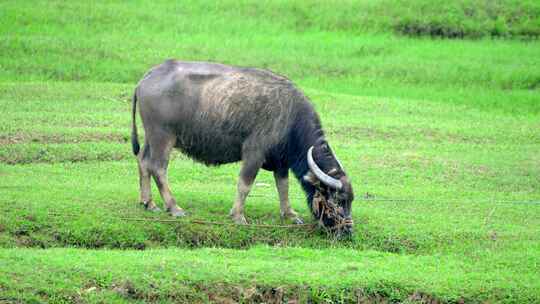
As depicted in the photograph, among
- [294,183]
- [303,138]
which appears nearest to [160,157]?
[303,138]

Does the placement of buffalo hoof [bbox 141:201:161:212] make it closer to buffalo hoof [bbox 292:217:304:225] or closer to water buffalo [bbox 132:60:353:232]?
water buffalo [bbox 132:60:353:232]

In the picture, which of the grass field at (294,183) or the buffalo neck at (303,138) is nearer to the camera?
the grass field at (294,183)

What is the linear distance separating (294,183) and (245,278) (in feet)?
14.9

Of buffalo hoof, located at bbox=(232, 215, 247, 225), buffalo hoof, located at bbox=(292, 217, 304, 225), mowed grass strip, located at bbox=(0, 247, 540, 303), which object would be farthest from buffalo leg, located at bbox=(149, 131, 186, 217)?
buffalo hoof, located at bbox=(292, 217, 304, 225)

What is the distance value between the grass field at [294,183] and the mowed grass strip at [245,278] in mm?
19

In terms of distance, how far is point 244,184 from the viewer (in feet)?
33.6

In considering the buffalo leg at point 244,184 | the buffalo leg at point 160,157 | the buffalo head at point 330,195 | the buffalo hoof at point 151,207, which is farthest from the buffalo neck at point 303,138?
the buffalo hoof at point 151,207

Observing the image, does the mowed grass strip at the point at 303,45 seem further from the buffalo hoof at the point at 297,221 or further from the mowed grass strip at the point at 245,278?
the mowed grass strip at the point at 245,278

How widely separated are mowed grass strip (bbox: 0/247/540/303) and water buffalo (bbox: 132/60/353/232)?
1275mm

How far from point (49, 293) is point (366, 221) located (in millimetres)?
3939

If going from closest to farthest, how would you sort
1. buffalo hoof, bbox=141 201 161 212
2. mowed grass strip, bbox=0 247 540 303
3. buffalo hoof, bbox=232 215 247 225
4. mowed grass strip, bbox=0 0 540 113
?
mowed grass strip, bbox=0 247 540 303
buffalo hoof, bbox=232 215 247 225
buffalo hoof, bbox=141 201 161 212
mowed grass strip, bbox=0 0 540 113

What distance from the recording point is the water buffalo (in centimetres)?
1023

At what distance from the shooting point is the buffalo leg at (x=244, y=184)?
10.2 m

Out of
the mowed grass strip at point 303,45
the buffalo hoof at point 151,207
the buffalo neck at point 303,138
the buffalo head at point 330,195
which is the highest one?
the buffalo neck at point 303,138
